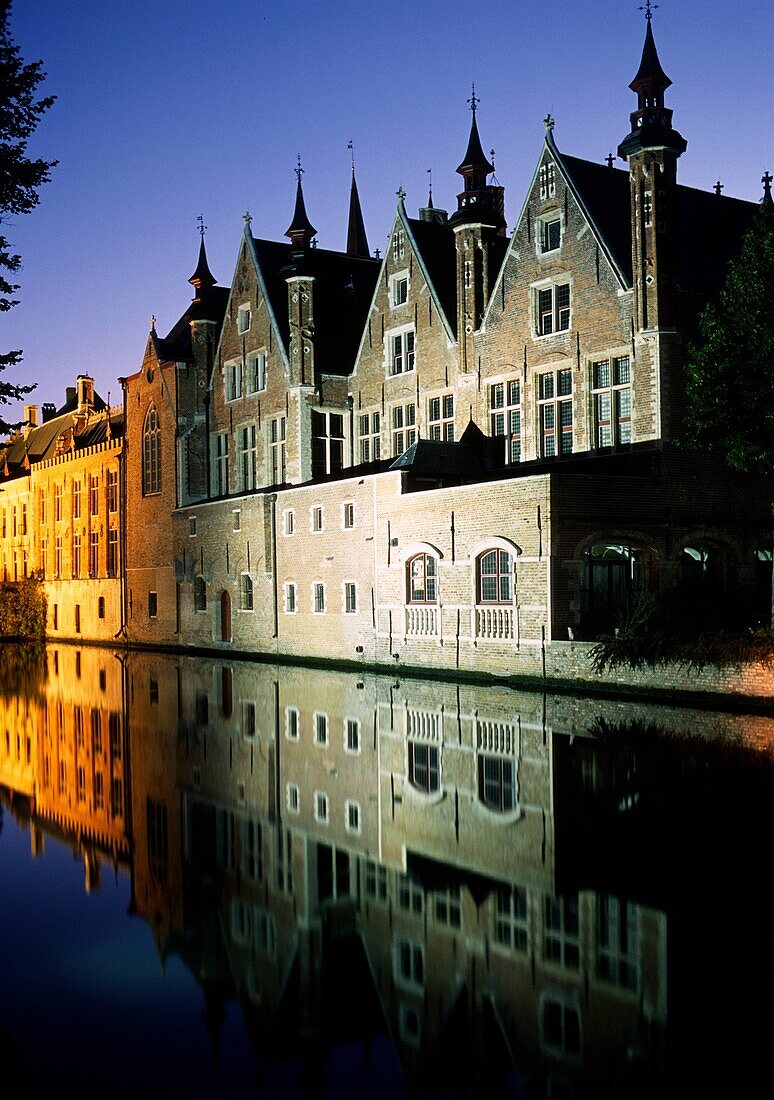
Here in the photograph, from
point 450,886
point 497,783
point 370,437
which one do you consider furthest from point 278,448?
point 450,886

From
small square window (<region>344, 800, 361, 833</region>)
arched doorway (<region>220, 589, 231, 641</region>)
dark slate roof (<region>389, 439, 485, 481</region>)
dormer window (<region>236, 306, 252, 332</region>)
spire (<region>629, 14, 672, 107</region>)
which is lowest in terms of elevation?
small square window (<region>344, 800, 361, 833</region>)

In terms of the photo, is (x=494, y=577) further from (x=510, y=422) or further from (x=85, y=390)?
(x=85, y=390)

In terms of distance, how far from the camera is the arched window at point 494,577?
96.5 feet

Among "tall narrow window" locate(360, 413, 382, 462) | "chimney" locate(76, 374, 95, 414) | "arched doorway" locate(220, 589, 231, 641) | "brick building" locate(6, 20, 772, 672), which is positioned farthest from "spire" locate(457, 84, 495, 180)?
"chimney" locate(76, 374, 95, 414)

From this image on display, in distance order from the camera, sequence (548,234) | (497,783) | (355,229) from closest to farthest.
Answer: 1. (497,783)
2. (548,234)
3. (355,229)

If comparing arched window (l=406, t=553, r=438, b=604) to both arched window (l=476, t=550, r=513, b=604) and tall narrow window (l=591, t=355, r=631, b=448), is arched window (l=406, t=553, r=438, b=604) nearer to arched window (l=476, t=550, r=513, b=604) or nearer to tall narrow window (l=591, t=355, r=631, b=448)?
arched window (l=476, t=550, r=513, b=604)

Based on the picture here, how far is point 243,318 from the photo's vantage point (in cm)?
4912

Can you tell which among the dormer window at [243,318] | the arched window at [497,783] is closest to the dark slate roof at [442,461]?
the dormer window at [243,318]

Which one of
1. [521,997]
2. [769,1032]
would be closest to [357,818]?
[521,997]

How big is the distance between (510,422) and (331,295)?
1502 cm

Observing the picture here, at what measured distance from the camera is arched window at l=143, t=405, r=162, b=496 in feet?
177

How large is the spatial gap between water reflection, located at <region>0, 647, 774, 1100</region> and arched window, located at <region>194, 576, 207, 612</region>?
1149 inches

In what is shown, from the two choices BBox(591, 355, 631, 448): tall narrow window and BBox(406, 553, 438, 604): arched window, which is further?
BBox(406, 553, 438, 604): arched window

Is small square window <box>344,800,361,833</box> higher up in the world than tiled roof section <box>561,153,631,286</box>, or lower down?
lower down
